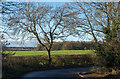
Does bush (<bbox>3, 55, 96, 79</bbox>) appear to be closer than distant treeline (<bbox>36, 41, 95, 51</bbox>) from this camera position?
Yes

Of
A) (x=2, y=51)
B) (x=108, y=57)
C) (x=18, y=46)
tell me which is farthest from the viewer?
(x=18, y=46)

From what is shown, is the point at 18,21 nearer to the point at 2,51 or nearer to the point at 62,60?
the point at 2,51

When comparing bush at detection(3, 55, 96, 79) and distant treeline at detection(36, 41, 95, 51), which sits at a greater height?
distant treeline at detection(36, 41, 95, 51)

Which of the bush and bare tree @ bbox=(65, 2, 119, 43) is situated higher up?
bare tree @ bbox=(65, 2, 119, 43)

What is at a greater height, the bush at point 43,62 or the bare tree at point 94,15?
the bare tree at point 94,15

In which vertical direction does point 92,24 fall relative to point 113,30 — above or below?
above

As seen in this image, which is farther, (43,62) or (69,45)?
(69,45)

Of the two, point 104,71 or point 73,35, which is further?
point 73,35

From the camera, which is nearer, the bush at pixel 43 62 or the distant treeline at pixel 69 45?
the bush at pixel 43 62

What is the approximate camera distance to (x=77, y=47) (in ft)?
37.0

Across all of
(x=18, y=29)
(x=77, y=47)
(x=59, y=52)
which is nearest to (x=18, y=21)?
(x=18, y=29)

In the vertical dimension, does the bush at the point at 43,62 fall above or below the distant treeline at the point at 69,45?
below

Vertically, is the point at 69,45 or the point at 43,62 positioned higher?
the point at 69,45

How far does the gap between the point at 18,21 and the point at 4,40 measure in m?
3.11
